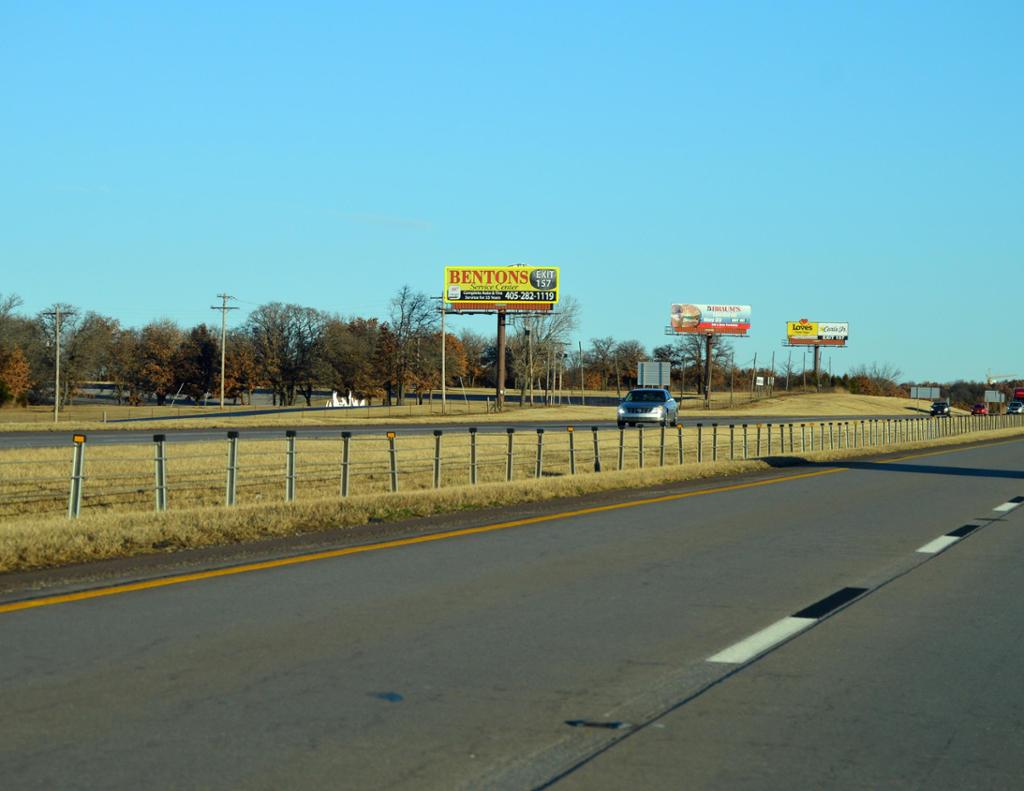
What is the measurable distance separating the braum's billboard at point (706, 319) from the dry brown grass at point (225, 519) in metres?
122

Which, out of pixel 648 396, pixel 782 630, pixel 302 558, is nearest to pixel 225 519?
pixel 302 558

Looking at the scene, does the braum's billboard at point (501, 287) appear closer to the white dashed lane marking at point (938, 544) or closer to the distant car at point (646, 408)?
the distant car at point (646, 408)

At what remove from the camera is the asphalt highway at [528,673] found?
18.5ft

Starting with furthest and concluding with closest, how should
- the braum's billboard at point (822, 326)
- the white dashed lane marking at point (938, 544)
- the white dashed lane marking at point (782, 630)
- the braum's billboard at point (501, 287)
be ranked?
the braum's billboard at point (822, 326) < the braum's billboard at point (501, 287) < the white dashed lane marking at point (938, 544) < the white dashed lane marking at point (782, 630)

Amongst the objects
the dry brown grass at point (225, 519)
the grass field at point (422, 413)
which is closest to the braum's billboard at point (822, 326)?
→ the grass field at point (422, 413)

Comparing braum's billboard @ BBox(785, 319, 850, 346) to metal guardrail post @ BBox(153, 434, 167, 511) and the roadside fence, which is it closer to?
the roadside fence

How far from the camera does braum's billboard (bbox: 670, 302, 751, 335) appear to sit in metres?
147

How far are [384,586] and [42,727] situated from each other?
4891 mm

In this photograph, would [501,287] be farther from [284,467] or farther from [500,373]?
[284,467]

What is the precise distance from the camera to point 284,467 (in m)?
29.8

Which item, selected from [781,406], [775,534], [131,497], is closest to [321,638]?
[775,534]

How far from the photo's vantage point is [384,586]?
429 inches

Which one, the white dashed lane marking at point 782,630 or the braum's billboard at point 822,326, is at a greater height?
the braum's billboard at point 822,326

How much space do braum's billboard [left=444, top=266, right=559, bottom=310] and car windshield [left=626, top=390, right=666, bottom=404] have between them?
48.3 meters
